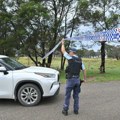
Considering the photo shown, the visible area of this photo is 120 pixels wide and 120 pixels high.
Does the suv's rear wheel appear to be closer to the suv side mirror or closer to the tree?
the suv side mirror

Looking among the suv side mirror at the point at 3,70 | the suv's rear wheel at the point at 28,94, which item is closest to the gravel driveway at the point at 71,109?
the suv's rear wheel at the point at 28,94

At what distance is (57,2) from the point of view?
23.2 m

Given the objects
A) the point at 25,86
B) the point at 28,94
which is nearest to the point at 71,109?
the point at 28,94

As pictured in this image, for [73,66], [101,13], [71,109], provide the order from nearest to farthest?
[73,66]
[71,109]
[101,13]

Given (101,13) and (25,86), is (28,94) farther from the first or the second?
(101,13)

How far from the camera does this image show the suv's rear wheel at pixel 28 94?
966 cm

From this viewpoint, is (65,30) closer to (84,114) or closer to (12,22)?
(12,22)

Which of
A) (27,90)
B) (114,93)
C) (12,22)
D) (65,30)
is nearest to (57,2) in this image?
(65,30)

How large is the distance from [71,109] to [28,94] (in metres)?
1.43

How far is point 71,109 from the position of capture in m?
9.04

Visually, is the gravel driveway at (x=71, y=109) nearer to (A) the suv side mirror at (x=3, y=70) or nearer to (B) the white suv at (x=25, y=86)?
(B) the white suv at (x=25, y=86)

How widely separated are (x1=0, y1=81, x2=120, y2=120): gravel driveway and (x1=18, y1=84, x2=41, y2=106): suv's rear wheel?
0.63 feet

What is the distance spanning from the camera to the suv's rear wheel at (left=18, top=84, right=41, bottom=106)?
966 centimetres

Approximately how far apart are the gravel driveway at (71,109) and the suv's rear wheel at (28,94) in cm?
19
